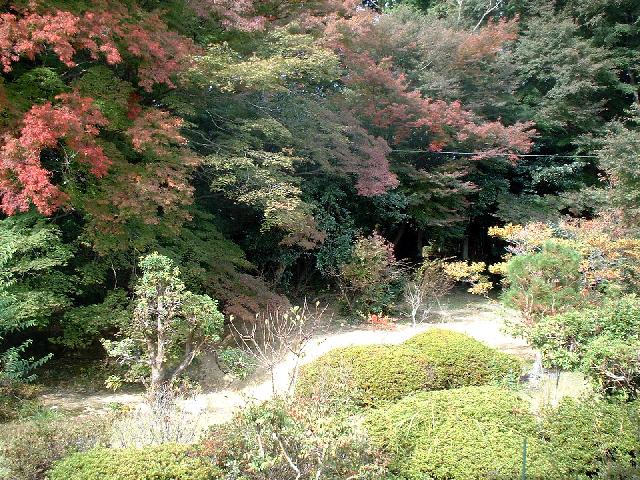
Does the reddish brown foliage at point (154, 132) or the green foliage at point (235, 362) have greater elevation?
the reddish brown foliage at point (154, 132)

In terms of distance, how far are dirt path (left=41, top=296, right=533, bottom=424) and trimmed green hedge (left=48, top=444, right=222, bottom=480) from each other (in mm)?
515

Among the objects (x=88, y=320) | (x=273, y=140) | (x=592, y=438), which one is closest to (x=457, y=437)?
(x=592, y=438)

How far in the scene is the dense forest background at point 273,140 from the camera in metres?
6.40

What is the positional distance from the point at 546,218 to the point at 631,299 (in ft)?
27.8

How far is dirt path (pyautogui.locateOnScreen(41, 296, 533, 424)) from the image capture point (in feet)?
20.6

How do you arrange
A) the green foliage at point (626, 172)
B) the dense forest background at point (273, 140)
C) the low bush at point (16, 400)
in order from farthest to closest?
the green foliage at point (626, 172), the dense forest background at point (273, 140), the low bush at point (16, 400)

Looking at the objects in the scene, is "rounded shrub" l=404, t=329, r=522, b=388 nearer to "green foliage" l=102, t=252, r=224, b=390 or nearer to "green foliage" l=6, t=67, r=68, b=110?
"green foliage" l=102, t=252, r=224, b=390

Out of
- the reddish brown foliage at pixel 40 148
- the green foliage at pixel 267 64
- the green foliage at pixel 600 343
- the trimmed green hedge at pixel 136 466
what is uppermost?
the green foliage at pixel 267 64

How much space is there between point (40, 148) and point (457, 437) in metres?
5.53

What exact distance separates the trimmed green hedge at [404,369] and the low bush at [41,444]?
5.78 feet

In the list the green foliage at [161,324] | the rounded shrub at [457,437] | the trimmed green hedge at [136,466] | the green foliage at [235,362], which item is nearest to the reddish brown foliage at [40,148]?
the green foliage at [161,324]

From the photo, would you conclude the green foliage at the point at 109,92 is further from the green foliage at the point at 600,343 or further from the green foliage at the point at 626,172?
the green foliage at the point at 626,172

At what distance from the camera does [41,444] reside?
359 cm

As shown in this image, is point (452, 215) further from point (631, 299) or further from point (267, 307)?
point (631, 299)
